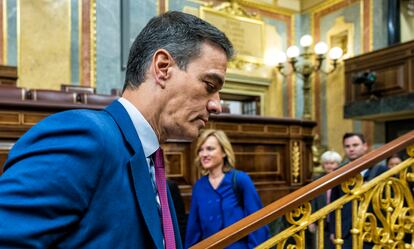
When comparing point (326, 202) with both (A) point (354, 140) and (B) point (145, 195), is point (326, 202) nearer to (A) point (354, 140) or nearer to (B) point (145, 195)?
(A) point (354, 140)

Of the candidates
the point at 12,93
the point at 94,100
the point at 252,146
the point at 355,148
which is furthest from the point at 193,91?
the point at 252,146

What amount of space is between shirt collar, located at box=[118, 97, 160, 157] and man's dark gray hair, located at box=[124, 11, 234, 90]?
5 centimetres

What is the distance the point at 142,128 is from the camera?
0.76m

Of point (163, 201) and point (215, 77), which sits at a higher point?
point (215, 77)

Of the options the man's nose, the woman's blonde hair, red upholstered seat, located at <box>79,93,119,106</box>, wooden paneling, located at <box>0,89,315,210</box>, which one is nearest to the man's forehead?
the woman's blonde hair

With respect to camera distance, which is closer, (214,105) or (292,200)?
(214,105)

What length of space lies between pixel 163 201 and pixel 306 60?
8770 millimetres

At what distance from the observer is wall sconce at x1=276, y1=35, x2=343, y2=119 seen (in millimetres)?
7878

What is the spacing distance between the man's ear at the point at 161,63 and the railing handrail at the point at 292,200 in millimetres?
617

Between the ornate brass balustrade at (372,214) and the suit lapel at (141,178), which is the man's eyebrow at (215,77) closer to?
the suit lapel at (141,178)

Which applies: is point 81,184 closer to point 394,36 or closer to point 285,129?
point 285,129

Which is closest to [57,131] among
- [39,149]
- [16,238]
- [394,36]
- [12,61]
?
[39,149]

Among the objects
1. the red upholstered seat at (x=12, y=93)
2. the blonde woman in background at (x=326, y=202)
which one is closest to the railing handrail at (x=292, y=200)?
the blonde woman in background at (x=326, y=202)

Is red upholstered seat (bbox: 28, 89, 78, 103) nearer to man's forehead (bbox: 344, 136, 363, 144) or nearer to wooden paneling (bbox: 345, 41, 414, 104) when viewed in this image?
man's forehead (bbox: 344, 136, 363, 144)
